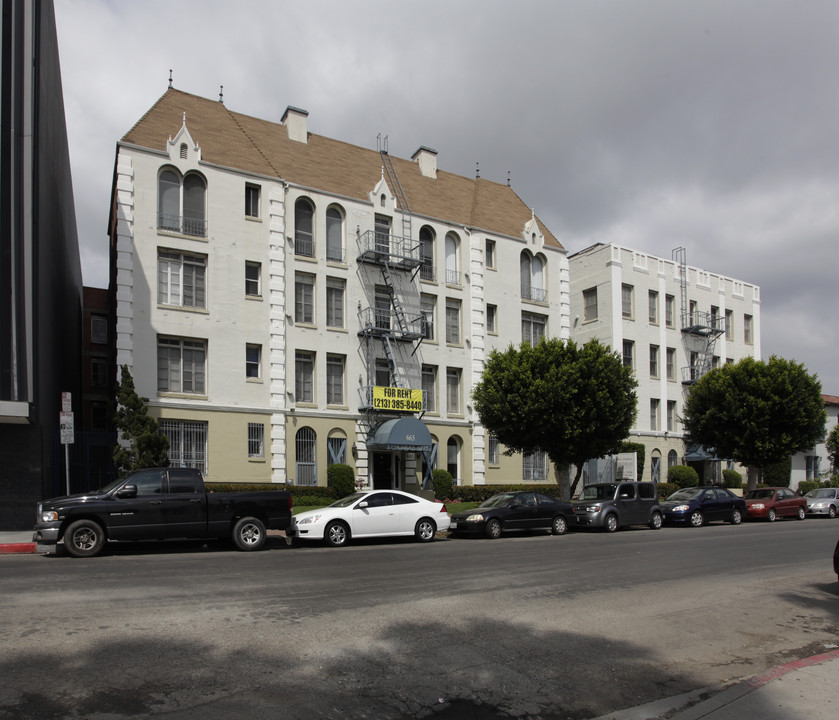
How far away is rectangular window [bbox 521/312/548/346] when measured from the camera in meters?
36.8

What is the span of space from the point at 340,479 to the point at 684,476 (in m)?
21.1

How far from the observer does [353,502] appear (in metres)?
18.1

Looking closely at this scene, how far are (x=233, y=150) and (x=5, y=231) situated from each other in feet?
43.3

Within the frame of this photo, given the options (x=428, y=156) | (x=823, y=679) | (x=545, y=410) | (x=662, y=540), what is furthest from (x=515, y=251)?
(x=823, y=679)

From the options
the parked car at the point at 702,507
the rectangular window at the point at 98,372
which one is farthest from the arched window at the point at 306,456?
the rectangular window at the point at 98,372

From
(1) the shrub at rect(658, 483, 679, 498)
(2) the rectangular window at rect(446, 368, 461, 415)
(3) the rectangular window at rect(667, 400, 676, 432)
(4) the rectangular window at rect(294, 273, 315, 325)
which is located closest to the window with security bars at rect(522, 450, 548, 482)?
(2) the rectangular window at rect(446, 368, 461, 415)

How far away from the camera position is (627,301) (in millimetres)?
41844

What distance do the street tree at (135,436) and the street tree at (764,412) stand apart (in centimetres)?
2634

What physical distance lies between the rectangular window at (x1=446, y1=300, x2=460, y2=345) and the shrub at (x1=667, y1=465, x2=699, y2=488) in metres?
15.5

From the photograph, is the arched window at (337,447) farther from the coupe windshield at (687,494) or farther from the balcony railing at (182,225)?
the coupe windshield at (687,494)

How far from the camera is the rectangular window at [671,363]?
4338 centimetres

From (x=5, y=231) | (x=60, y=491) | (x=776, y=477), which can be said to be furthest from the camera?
(x=776, y=477)

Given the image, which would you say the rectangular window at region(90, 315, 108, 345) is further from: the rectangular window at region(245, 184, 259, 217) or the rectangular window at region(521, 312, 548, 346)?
the rectangular window at region(521, 312, 548, 346)

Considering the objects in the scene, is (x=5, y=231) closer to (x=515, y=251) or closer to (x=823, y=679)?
(x=823, y=679)
